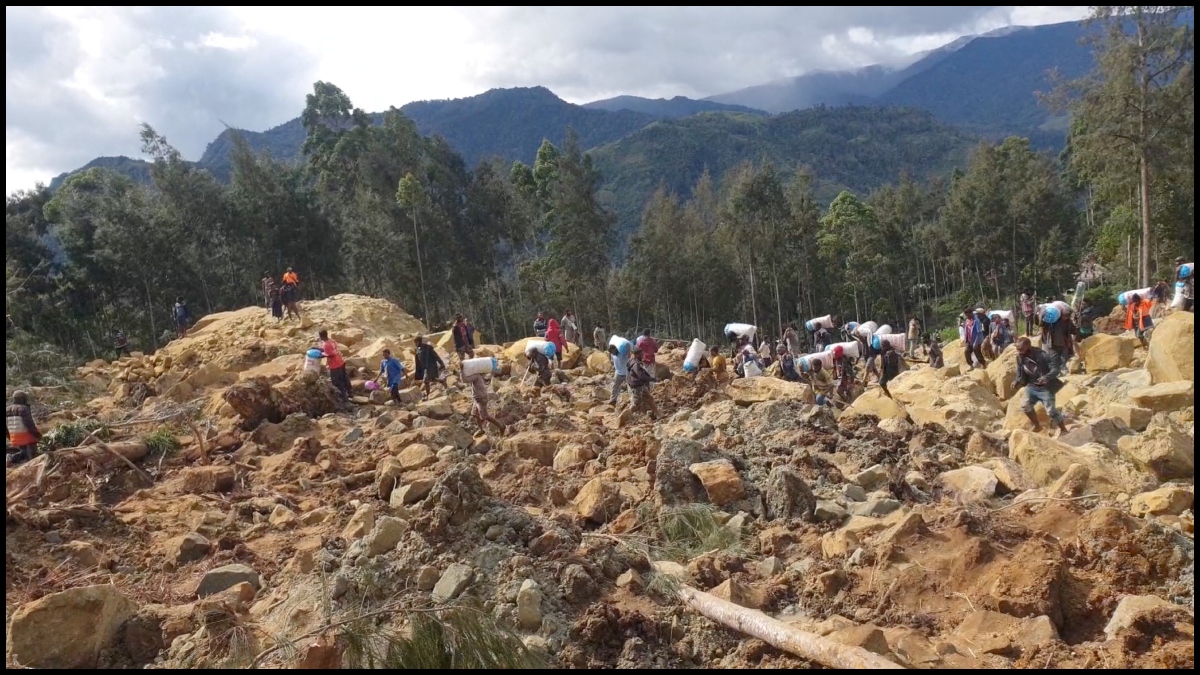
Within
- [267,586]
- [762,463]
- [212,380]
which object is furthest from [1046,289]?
[267,586]

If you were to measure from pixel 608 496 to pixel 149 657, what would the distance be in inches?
137

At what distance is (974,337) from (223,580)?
39.8 feet

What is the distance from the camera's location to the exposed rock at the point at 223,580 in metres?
5.17

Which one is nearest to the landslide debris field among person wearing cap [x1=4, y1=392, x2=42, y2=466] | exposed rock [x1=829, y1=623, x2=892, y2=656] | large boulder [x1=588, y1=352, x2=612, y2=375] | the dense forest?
exposed rock [x1=829, y1=623, x2=892, y2=656]

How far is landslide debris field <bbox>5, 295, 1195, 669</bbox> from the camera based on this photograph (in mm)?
4051

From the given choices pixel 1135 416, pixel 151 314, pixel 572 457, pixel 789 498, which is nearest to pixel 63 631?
pixel 572 457

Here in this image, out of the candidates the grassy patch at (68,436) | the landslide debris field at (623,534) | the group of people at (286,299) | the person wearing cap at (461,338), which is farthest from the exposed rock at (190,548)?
the group of people at (286,299)

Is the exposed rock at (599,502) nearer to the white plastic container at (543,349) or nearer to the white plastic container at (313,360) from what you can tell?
the white plastic container at (543,349)

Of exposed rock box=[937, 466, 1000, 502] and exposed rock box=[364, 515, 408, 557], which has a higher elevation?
exposed rock box=[364, 515, 408, 557]

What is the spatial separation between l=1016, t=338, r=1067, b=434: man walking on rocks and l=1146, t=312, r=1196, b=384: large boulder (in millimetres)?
1846

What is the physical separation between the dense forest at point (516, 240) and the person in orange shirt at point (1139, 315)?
27.1 ft

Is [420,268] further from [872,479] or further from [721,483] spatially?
[872,479]

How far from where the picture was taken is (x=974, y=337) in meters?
12.7

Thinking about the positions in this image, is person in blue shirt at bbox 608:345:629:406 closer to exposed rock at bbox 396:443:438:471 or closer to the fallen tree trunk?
exposed rock at bbox 396:443:438:471
